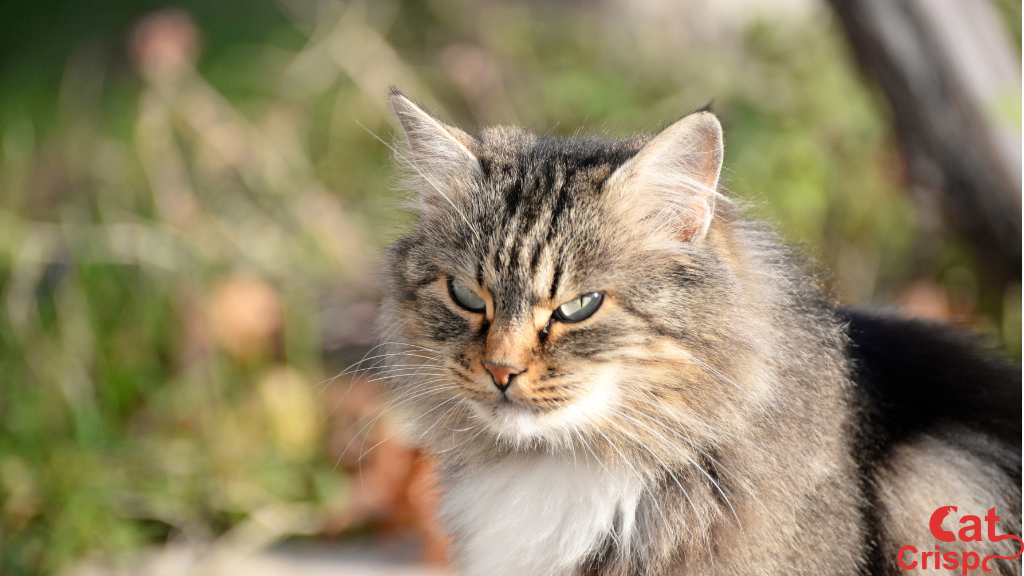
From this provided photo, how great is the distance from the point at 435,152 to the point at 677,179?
0.61 meters

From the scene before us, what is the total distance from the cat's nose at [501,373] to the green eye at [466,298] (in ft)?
0.55

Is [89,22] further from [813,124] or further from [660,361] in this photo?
[660,361]

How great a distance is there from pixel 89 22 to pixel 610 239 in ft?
19.9

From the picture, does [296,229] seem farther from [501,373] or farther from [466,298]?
[501,373]

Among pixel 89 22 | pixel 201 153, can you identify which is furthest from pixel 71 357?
pixel 89 22

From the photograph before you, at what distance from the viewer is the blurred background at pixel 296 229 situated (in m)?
2.81

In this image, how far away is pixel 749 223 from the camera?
5.97ft

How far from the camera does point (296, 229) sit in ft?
12.4

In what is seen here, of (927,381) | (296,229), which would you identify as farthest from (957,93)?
(296,229)

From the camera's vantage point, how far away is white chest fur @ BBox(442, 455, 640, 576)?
1.60 meters

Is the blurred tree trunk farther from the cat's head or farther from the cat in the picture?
the cat's head

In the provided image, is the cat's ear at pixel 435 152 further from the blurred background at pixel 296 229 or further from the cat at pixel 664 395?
the blurred background at pixel 296 229

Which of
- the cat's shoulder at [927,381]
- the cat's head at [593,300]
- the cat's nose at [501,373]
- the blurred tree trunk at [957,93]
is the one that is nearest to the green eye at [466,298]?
the cat's head at [593,300]

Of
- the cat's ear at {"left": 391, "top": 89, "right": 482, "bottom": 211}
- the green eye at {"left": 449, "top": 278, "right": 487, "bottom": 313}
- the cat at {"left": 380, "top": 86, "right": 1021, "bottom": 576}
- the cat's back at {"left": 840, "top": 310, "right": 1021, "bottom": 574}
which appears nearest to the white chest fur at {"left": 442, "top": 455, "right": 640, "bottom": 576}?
the cat at {"left": 380, "top": 86, "right": 1021, "bottom": 576}
